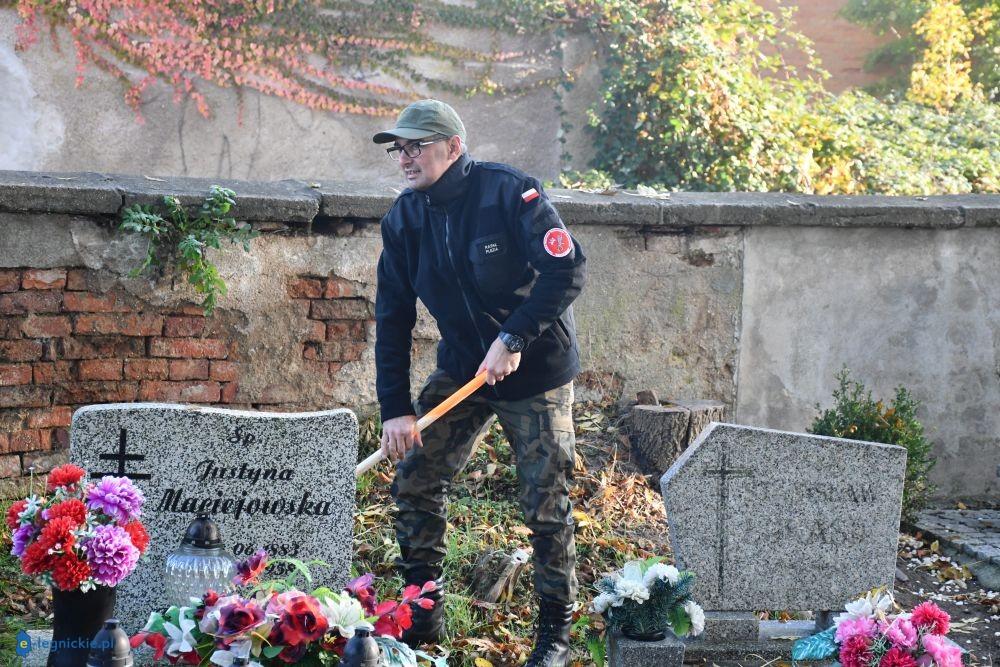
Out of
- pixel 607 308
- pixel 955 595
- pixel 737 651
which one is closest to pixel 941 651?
pixel 737 651

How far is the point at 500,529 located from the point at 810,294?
97.5 inches

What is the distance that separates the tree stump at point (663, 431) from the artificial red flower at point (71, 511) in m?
3.22

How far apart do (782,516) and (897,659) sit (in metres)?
1.40

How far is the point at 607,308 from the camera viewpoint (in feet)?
20.6

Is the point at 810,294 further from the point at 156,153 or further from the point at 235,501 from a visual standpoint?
the point at 156,153

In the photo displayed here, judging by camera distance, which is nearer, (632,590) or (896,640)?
(896,640)

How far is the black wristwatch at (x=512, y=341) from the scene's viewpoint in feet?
12.6

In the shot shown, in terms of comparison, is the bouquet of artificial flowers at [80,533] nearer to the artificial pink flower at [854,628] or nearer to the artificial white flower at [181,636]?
the artificial white flower at [181,636]

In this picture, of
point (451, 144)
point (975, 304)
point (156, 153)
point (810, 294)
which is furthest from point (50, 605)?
point (156, 153)

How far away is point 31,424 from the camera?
518cm

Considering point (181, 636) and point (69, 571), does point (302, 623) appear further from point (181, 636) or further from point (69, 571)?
point (69, 571)

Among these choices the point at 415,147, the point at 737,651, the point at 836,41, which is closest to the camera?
the point at 415,147

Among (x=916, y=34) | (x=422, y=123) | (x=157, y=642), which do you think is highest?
(x=916, y=34)

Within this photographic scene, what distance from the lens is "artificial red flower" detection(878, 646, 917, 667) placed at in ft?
10.5
